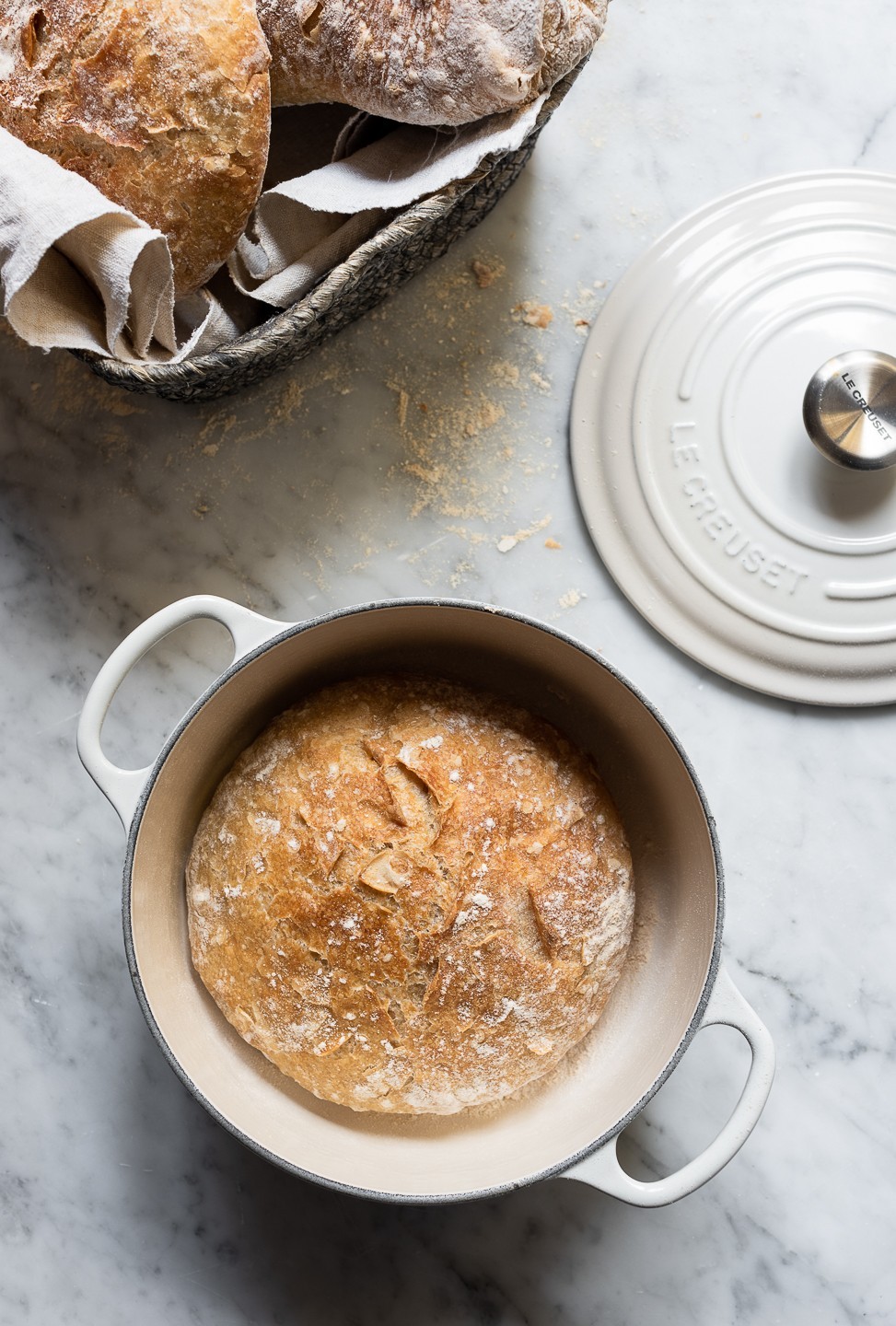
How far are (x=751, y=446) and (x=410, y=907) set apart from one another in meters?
0.57

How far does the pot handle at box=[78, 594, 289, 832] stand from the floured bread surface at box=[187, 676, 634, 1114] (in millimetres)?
109

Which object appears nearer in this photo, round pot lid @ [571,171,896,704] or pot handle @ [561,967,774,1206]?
pot handle @ [561,967,774,1206]

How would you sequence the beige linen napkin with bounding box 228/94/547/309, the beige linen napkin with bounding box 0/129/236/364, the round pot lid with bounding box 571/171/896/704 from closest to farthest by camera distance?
the beige linen napkin with bounding box 0/129/236/364, the beige linen napkin with bounding box 228/94/547/309, the round pot lid with bounding box 571/171/896/704

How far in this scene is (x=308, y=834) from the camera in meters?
0.87

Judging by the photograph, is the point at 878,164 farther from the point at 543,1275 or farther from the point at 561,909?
the point at 543,1275

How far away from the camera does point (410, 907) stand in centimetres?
85

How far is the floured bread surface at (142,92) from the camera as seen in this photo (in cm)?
79

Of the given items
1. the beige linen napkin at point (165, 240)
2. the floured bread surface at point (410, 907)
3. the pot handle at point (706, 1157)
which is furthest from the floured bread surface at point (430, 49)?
the pot handle at point (706, 1157)

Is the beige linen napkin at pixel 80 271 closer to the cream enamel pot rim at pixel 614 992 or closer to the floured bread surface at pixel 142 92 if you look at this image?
the floured bread surface at pixel 142 92

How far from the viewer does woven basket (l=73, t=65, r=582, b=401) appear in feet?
2.72

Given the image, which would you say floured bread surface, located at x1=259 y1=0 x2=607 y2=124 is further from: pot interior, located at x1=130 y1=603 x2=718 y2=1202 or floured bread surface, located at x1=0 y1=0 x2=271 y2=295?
pot interior, located at x1=130 y1=603 x2=718 y2=1202

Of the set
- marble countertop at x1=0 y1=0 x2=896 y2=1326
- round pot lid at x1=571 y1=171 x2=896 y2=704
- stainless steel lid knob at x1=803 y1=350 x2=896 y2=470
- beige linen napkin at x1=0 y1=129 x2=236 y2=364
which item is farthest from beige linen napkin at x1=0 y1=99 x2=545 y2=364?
stainless steel lid knob at x1=803 y1=350 x2=896 y2=470

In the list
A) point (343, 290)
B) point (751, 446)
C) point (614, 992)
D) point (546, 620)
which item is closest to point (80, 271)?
point (343, 290)

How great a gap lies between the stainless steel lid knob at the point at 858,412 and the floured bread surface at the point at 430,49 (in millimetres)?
374
